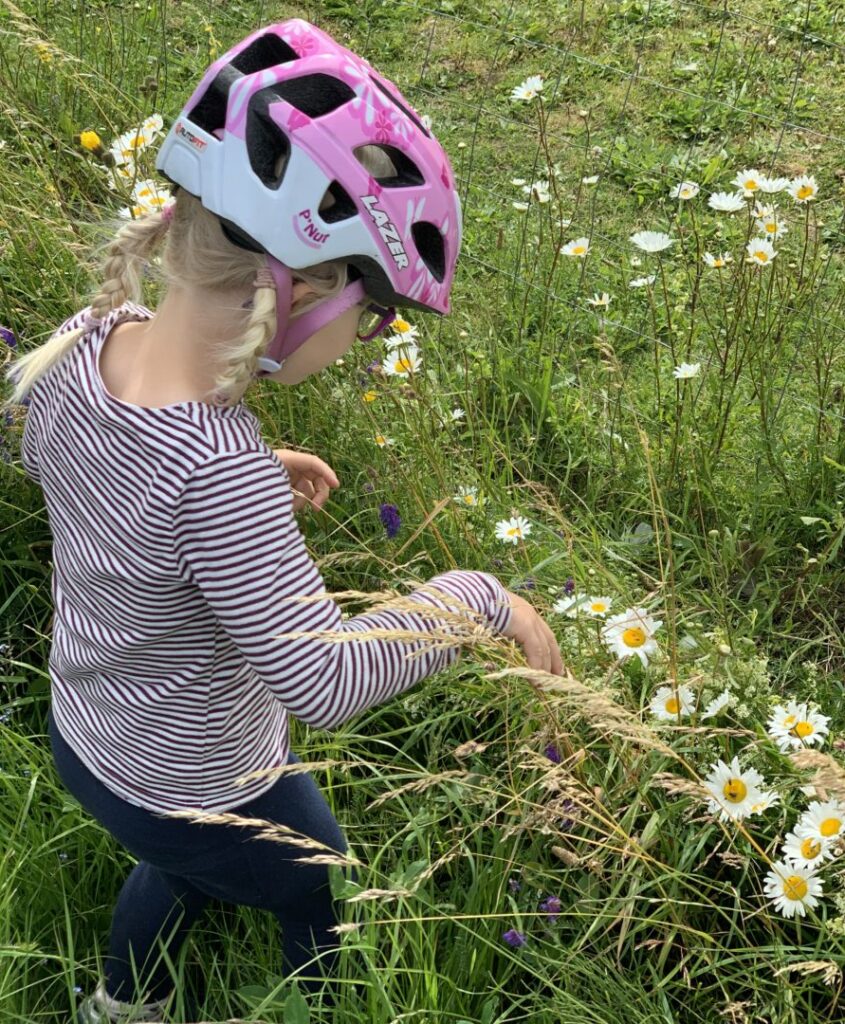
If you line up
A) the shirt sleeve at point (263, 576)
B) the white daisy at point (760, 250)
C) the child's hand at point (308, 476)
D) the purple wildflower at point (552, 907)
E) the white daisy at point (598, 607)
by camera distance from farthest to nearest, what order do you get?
the white daisy at point (760, 250) < the white daisy at point (598, 607) < the child's hand at point (308, 476) < the purple wildflower at point (552, 907) < the shirt sleeve at point (263, 576)

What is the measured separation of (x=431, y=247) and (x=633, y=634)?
0.75 metres

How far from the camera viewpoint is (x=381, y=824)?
2273mm

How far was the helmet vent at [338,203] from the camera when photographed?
1595mm

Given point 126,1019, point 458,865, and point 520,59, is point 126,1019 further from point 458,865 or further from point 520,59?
point 520,59

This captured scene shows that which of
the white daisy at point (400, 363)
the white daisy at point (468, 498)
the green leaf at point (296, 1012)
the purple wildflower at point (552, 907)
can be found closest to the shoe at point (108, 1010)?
the green leaf at point (296, 1012)

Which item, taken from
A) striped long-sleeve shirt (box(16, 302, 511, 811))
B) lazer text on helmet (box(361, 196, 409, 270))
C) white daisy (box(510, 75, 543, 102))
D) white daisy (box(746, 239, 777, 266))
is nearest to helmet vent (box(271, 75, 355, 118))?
lazer text on helmet (box(361, 196, 409, 270))

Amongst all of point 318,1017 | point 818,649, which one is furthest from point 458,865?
point 818,649

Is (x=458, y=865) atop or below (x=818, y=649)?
atop

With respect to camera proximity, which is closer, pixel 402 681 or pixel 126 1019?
pixel 402 681

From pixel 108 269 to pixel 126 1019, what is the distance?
1255mm

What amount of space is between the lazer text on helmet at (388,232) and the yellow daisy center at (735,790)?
933mm

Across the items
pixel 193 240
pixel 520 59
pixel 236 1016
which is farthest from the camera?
pixel 520 59

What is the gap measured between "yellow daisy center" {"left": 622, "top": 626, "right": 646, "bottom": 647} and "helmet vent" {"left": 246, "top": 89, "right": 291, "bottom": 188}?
0.96 m

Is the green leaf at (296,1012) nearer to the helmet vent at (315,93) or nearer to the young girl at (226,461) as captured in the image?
the young girl at (226,461)
